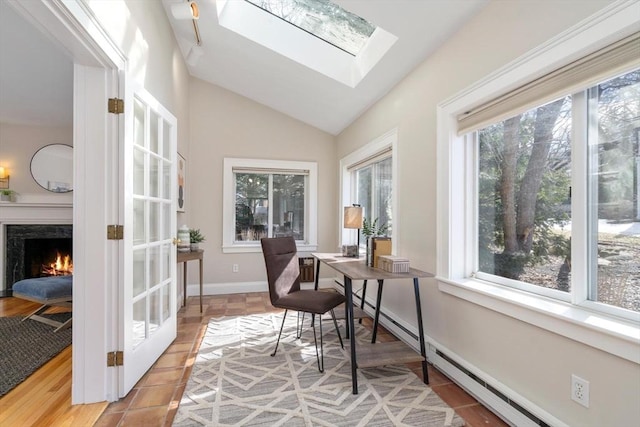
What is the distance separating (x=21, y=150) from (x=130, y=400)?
14.4 ft

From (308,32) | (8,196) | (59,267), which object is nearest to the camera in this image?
(308,32)

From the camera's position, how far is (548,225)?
5.26ft

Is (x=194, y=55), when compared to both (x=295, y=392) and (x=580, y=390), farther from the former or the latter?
(x=580, y=390)

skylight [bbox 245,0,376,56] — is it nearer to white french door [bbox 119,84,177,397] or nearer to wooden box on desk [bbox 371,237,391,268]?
white french door [bbox 119,84,177,397]

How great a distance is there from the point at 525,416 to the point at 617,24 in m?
1.76

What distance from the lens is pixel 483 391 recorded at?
1.77 meters

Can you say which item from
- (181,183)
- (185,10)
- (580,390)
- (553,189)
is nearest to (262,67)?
(185,10)

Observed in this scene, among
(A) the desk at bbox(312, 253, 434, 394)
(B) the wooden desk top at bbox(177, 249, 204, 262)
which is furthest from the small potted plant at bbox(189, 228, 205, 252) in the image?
(A) the desk at bbox(312, 253, 434, 394)

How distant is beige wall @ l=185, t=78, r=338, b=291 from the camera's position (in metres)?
4.21

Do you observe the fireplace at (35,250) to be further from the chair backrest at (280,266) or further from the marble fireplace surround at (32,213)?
the chair backrest at (280,266)

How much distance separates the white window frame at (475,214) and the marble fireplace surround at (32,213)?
16.0 feet

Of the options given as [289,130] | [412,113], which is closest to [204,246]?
[289,130]

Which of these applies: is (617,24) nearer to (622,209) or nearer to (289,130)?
(622,209)

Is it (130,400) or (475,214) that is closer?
(130,400)
